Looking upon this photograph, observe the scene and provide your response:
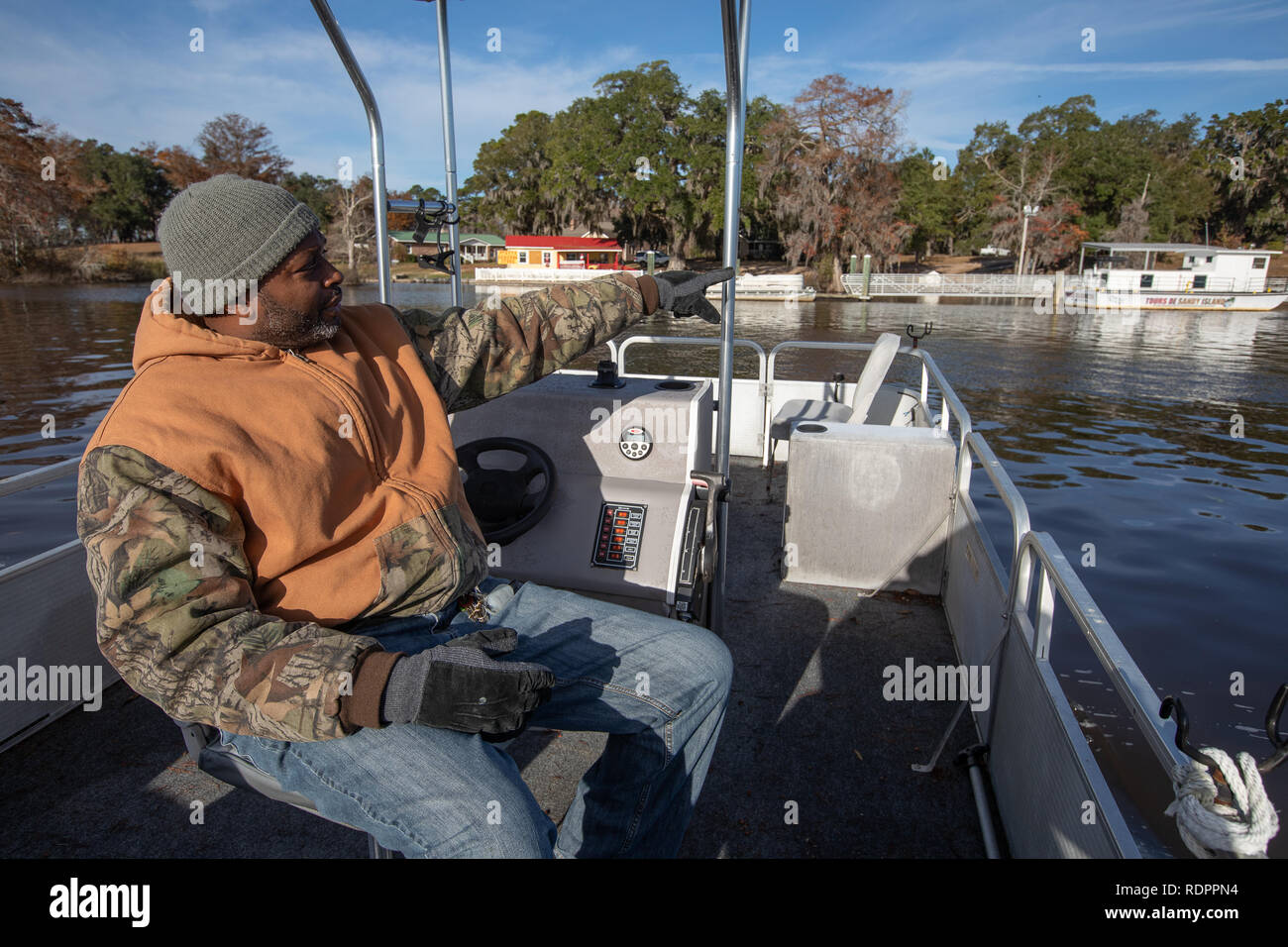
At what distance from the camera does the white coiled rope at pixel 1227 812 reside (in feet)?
3.76

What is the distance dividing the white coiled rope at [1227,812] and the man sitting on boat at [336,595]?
0.97 metres

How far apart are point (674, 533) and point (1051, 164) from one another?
178 ft

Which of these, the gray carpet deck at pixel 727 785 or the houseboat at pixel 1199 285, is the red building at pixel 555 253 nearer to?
the houseboat at pixel 1199 285

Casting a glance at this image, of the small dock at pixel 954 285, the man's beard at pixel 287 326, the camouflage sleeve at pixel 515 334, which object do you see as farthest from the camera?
the small dock at pixel 954 285

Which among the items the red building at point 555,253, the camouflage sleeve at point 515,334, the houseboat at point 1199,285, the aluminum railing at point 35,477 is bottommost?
the aluminum railing at point 35,477

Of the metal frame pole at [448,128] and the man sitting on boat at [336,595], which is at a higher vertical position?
the metal frame pole at [448,128]

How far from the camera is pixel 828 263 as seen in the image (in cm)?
4250

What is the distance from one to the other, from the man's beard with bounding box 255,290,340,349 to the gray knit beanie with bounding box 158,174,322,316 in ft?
0.23

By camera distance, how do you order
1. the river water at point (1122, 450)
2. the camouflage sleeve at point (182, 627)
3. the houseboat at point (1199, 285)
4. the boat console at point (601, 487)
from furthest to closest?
the houseboat at point (1199, 285)
the river water at point (1122, 450)
the boat console at point (601, 487)
the camouflage sleeve at point (182, 627)

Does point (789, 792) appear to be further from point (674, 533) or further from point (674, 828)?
point (674, 533)

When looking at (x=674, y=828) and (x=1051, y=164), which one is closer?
(x=674, y=828)
